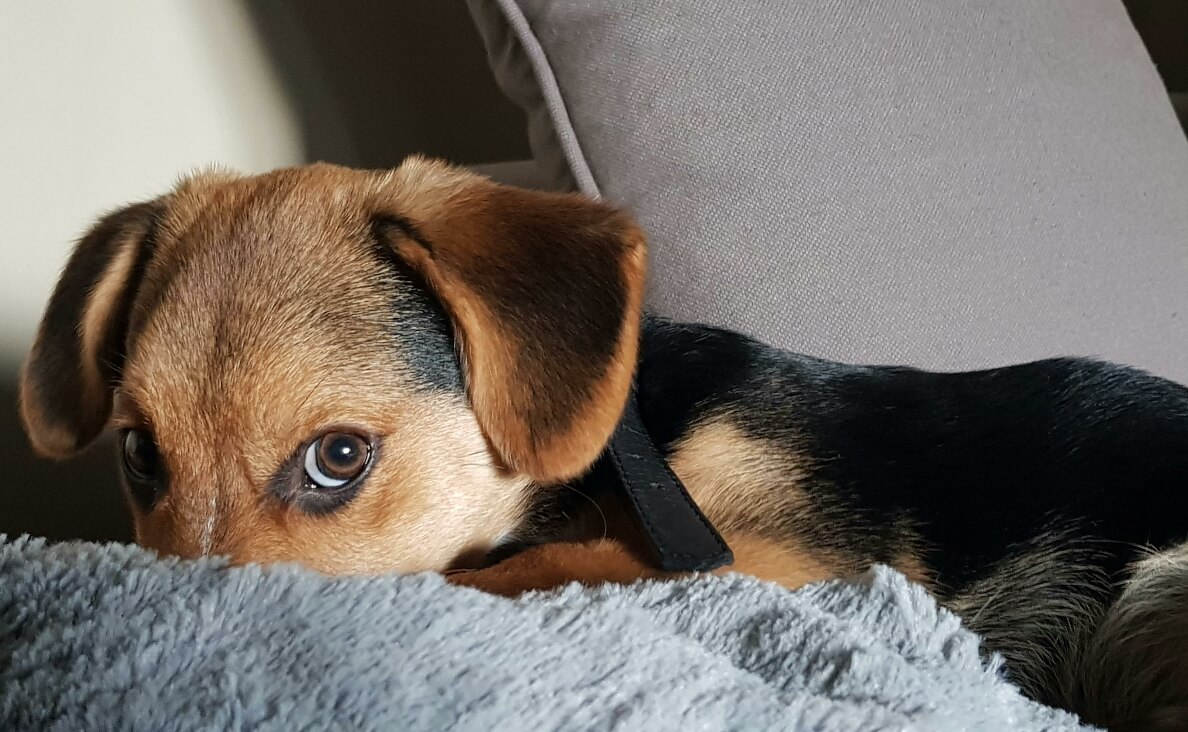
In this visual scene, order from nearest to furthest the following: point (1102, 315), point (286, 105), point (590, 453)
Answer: point (590, 453) < point (1102, 315) < point (286, 105)

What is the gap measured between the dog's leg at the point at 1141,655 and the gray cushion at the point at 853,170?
0.42 m

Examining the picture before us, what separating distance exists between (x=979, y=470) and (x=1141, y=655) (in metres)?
0.28

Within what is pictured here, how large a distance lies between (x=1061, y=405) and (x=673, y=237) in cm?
57

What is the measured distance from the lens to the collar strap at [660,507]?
0.93 metres

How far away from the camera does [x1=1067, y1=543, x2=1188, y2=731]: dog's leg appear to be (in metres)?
1.07

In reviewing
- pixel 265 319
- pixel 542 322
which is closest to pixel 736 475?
pixel 542 322

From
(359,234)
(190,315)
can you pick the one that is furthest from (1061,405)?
(190,315)

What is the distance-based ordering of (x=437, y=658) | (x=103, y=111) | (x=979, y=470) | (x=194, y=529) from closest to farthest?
(x=437, y=658)
(x=194, y=529)
(x=979, y=470)
(x=103, y=111)

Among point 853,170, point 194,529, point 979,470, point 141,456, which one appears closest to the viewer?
point 194,529

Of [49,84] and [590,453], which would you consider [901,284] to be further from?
[49,84]

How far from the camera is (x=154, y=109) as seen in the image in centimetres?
160

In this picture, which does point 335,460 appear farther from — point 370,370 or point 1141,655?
point 1141,655

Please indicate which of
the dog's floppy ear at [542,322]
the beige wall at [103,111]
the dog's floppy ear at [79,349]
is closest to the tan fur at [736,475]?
the dog's floppy ear at [542,322]

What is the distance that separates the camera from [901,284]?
1393mm
